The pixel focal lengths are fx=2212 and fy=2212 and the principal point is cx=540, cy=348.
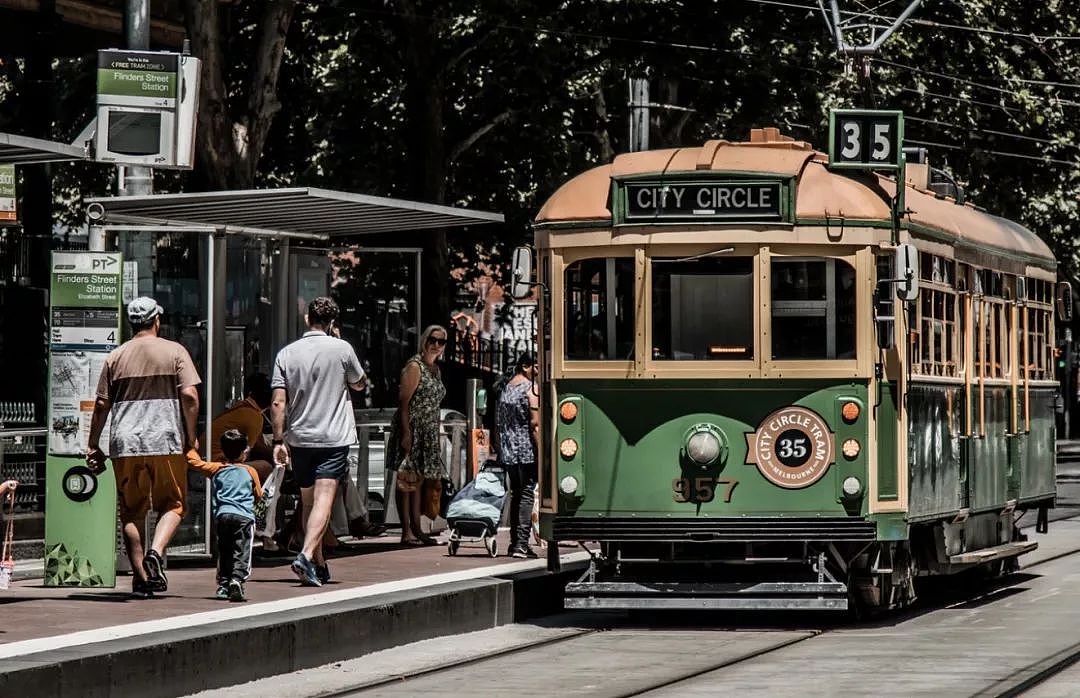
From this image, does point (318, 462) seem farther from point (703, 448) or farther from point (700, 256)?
point (700, 256)

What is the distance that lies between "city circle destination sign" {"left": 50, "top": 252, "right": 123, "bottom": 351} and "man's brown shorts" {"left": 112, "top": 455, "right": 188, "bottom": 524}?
0.88m

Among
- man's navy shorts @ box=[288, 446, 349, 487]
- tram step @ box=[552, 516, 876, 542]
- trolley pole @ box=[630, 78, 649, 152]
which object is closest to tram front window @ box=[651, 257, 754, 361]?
tram step @ box=[552, 516, 876, 542]

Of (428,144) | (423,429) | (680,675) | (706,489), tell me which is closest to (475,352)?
(428,144)

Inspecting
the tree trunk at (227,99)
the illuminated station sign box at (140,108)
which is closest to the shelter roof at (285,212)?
the illuminated station sign box at (140,108)

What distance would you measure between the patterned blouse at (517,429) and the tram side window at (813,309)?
2.95m

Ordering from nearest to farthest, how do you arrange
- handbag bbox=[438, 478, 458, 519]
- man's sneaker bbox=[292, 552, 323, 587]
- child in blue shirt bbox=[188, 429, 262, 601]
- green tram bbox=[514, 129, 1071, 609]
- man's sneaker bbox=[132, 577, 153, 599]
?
child in blue shirt bbox=[188, 429, 262, 601], man's sneaker bbox=[132, 577, 153, 599], man's sneaker bbox=[292, 552, 323, 587], green tram bbox=[514, 129, 1071, 609], handbag bbox=[438, 478, 458, 519]

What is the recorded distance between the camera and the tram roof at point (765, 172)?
44.2ft

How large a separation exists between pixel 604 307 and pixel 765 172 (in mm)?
1289

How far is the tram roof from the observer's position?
13.5m

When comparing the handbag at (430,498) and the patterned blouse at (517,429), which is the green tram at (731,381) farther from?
the handbag at (430,498)

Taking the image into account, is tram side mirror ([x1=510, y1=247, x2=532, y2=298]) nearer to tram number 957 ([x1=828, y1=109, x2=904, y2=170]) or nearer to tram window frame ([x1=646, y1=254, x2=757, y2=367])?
tram window frame ([x1=646, y1=254, x2=757, y2=367])

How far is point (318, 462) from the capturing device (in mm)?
13133

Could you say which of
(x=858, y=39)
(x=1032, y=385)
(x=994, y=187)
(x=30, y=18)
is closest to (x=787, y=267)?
(x=1032, y=385)

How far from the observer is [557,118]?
1314 inches
